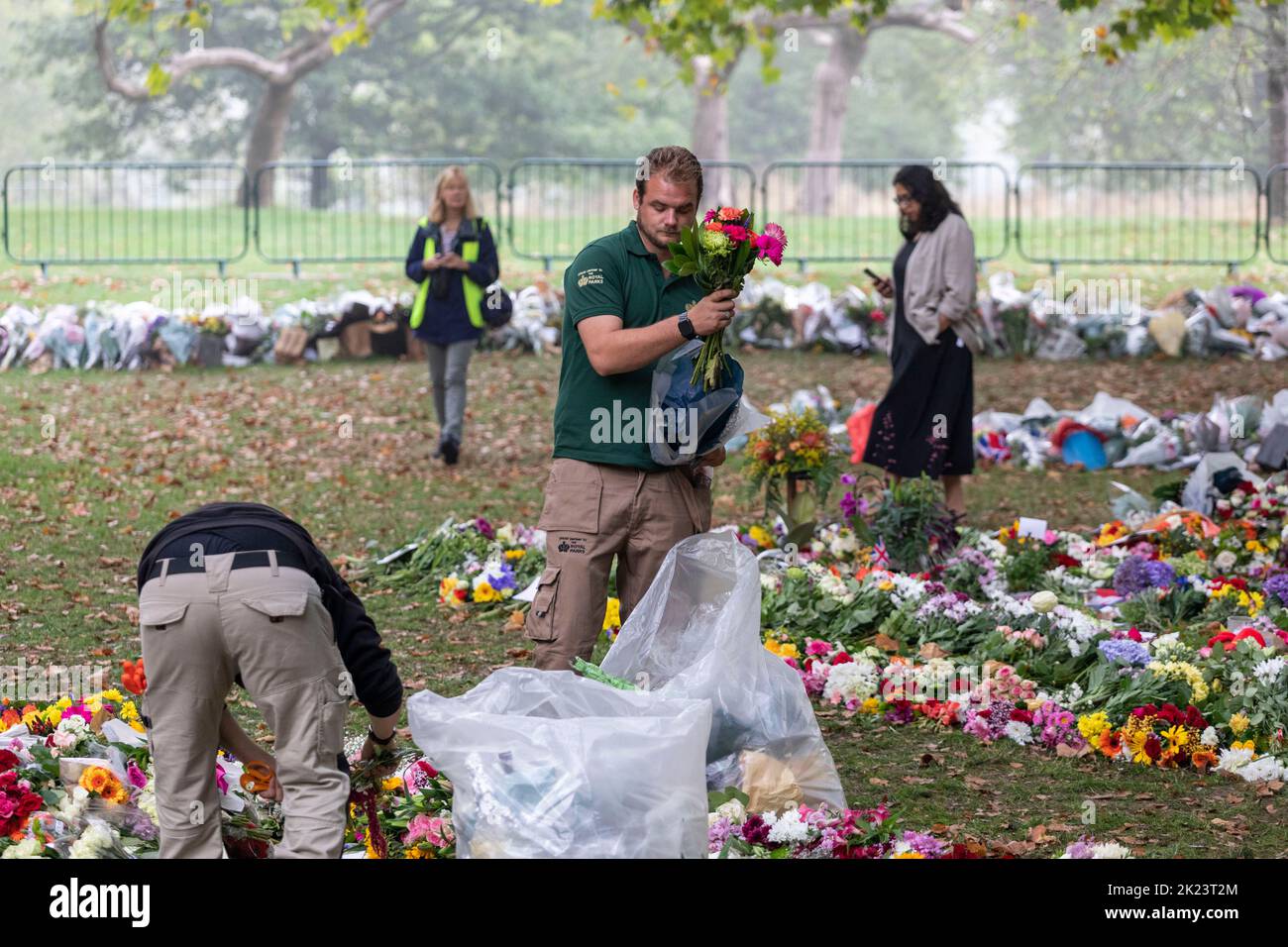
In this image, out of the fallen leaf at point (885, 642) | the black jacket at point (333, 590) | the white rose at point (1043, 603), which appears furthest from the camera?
the white rose at point (1043, 603)

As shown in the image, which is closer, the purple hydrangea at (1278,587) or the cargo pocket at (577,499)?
the cargo pocket at (577,499)

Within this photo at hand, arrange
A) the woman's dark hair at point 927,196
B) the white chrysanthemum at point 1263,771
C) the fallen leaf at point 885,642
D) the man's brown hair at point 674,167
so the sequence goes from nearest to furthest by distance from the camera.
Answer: the man's brown hair at point 674,167 → the white chrysanthemum at point 1263,771 → the fallen leaf at point 885,642 → the woman's dark hair at point 927,196

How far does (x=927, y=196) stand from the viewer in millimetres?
8531

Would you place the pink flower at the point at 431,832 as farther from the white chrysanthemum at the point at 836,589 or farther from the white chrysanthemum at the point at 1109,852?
the white chrysanthemum at the point at 836,589

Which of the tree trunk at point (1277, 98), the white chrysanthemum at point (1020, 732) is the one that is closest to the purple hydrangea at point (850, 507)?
the white chrysanthemum at point (1020, 732)

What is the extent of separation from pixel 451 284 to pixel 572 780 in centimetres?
744

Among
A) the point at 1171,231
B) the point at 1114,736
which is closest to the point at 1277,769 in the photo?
the point at 1114,736

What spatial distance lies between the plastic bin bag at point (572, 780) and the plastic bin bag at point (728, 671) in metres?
0.46

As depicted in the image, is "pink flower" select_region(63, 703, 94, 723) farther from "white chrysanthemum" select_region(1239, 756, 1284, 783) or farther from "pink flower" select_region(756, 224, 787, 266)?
"white chrysanthemum" select_region(1239, 756, 1284, 783)

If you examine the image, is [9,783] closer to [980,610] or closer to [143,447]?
[980,610]

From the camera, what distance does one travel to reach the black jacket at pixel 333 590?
12.4ft

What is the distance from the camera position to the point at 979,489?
34.5ft

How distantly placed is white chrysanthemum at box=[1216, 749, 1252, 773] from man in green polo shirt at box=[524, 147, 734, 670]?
2173 millimetres

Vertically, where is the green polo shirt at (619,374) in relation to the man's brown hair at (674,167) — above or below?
below
